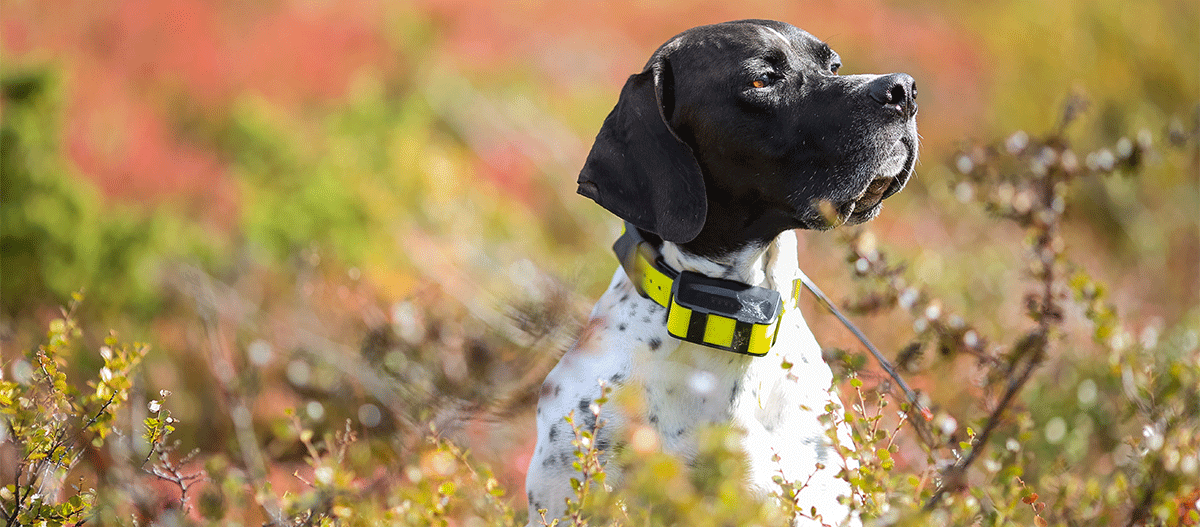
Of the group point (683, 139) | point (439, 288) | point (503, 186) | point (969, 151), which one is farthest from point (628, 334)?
point (503, 186)

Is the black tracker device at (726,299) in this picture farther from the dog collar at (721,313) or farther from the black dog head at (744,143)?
the black dog head at (744,143)

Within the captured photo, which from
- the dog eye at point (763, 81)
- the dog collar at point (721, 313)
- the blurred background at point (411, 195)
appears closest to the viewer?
the dog collar at point (721, 313)

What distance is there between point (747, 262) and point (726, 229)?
0.10 metres

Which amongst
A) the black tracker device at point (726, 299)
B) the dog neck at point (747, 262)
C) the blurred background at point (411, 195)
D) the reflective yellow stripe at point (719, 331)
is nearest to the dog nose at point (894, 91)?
the dog neck at point (747, 262)

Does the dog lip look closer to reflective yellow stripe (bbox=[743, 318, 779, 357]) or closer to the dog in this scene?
the dog

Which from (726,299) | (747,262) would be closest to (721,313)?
(726,299)

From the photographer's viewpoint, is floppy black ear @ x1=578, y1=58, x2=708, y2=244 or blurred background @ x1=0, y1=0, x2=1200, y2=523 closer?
floppy black ear @ x1=578, y1=58, x2=708, y2=244

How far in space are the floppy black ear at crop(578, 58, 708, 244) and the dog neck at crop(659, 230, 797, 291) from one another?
0.11 metres

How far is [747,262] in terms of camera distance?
202cm

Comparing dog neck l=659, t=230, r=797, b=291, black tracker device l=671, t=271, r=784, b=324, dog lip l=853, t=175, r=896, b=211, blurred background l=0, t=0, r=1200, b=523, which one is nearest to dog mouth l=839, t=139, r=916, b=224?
dog lip l=853, t=175, r=896, b=211

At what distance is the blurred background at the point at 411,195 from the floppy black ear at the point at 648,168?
2.38ft

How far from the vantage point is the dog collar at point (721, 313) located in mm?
1883

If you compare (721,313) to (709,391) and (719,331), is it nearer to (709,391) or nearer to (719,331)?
(719,331)

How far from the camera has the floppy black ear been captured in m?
1.92
